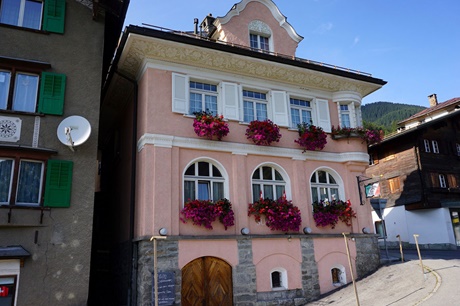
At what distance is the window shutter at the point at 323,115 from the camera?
15852mm

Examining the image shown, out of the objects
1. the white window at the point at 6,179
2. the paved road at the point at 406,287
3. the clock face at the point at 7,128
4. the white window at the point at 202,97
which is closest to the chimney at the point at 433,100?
the paved road at the point at 406,287

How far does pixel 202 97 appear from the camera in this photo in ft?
45.5

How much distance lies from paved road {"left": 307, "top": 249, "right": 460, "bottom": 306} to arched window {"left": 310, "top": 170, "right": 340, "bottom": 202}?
3.26 m

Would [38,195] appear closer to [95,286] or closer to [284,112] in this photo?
[95,286]

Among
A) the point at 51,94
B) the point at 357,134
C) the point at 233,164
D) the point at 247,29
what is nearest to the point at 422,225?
the point at 357,134

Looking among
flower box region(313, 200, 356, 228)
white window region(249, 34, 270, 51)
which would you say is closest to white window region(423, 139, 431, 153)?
flower box region(313, 200, 356, 228)

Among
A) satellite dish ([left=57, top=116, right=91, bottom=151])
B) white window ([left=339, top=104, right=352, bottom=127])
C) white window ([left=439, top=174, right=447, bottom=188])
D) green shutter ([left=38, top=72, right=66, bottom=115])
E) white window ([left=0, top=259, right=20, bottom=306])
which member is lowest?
white window ([left=0, top=259, right=20, bottom=306])

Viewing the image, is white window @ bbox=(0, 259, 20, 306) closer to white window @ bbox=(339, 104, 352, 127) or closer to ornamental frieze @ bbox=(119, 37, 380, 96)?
ornamental frieze @ bbox=(119, 37, 380, 96)

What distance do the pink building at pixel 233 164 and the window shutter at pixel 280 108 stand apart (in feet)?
0.13

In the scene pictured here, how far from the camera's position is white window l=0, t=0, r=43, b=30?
1166cm

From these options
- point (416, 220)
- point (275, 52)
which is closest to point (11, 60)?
point (275, 52)

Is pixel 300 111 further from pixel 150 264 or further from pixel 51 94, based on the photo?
pixel 51 94

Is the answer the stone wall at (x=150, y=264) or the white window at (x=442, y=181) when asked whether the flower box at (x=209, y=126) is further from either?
the white window at (x=442, y=181)

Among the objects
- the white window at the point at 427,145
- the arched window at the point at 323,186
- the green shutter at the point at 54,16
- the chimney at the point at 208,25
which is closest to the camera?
the green shutter at the point at 54,16
